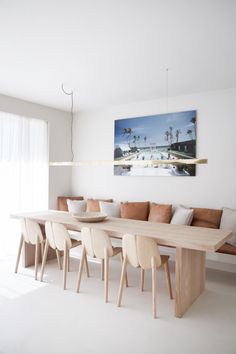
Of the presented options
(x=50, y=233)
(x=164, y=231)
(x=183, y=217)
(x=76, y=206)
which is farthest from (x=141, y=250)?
(x=76, y=206)

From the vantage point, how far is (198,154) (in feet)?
14.1

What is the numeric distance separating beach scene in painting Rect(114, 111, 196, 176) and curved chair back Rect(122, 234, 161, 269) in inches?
79.2

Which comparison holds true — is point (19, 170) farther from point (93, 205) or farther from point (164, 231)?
point (164, 231)

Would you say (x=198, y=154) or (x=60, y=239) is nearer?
(x=60, y=239)

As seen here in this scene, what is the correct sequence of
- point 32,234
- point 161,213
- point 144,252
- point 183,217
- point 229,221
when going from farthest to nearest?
point 161,213
point 183,217
point 229,221
point 32,234
point 144,252

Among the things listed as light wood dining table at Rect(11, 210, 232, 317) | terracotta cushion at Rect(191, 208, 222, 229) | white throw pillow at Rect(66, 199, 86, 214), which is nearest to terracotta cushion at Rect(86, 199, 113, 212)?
white throw pillow at Rect(66, 199, 86, 214)

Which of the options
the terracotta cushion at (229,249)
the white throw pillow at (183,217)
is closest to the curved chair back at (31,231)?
the white throw pillow at (183,217)

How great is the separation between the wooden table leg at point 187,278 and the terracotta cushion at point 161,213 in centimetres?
106

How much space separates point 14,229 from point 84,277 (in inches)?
68.6

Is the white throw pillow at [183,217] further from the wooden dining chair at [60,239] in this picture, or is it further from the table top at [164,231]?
the wooden dining chair at [60,239]

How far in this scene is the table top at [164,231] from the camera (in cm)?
250

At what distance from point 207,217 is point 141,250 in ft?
5.53

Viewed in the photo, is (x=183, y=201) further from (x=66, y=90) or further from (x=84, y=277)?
(x=66, y=90)

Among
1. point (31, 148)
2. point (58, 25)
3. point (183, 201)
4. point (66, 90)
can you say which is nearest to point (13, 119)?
point (31, 148)
